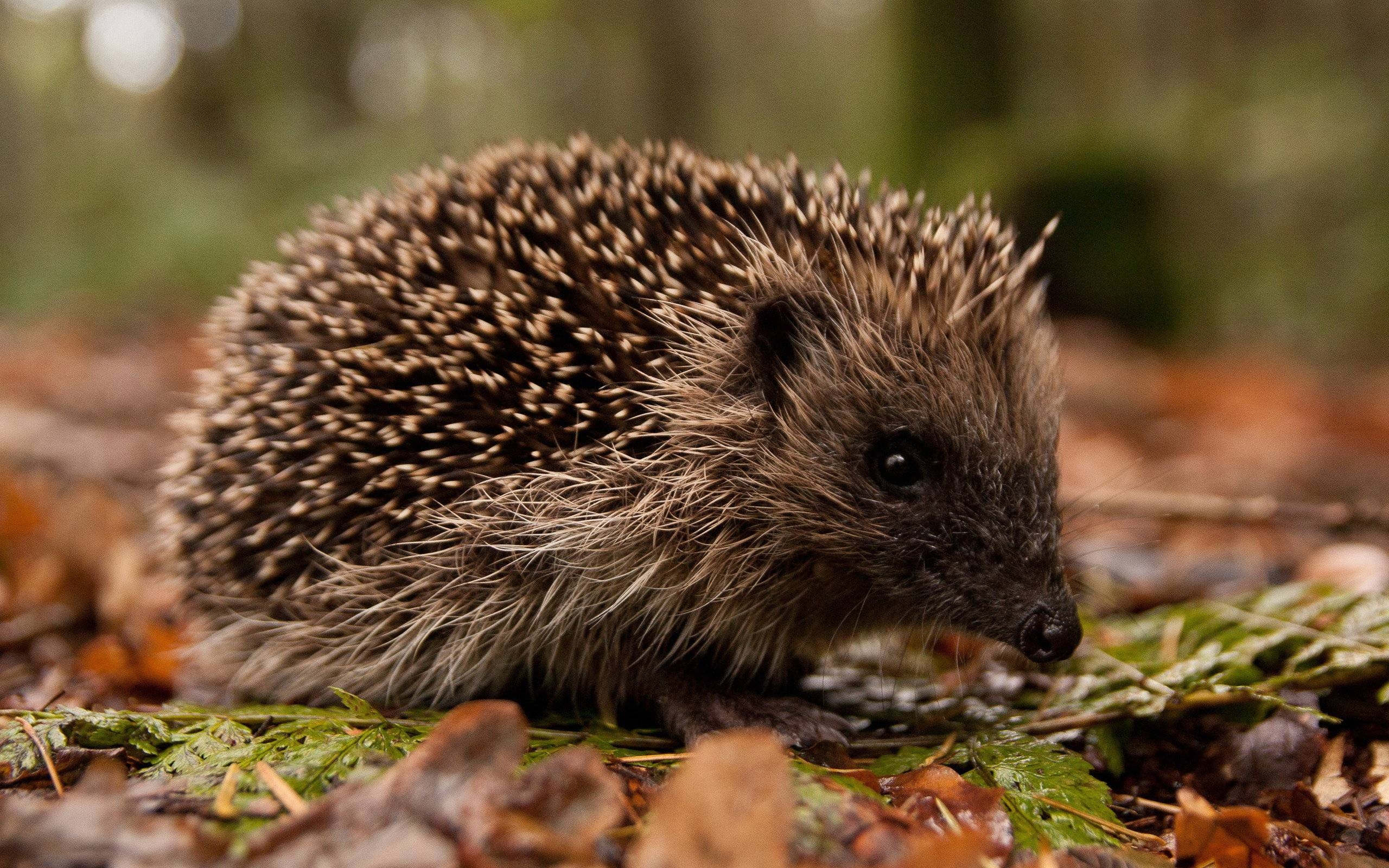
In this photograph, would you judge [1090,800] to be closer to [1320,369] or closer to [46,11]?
[1320,369]

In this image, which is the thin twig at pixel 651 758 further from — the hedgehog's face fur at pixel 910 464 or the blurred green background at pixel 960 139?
the blurred green background at pixel 960 139

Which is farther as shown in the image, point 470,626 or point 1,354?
point 1,354

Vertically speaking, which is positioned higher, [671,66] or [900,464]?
[671,66]

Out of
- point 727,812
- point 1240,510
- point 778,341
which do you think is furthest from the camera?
point 1240,510

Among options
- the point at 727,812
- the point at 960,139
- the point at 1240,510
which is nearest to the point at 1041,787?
the point at 727,812

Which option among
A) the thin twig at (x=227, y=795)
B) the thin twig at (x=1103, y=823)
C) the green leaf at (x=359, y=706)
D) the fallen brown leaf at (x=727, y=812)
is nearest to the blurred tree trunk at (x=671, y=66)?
the green leaf at (x=359, y=706)

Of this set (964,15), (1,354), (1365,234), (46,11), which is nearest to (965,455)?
(964,15)

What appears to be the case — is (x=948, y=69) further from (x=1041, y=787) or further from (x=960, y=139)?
(x=1041, y=787)

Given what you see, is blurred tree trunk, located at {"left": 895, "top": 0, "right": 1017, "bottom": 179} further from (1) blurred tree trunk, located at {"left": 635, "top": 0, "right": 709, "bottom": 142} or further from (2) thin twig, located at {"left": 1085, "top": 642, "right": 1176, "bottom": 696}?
(2) thin twig, located at {"left": 1085, "top": 642, "right": 1176, "bottom": 696}
